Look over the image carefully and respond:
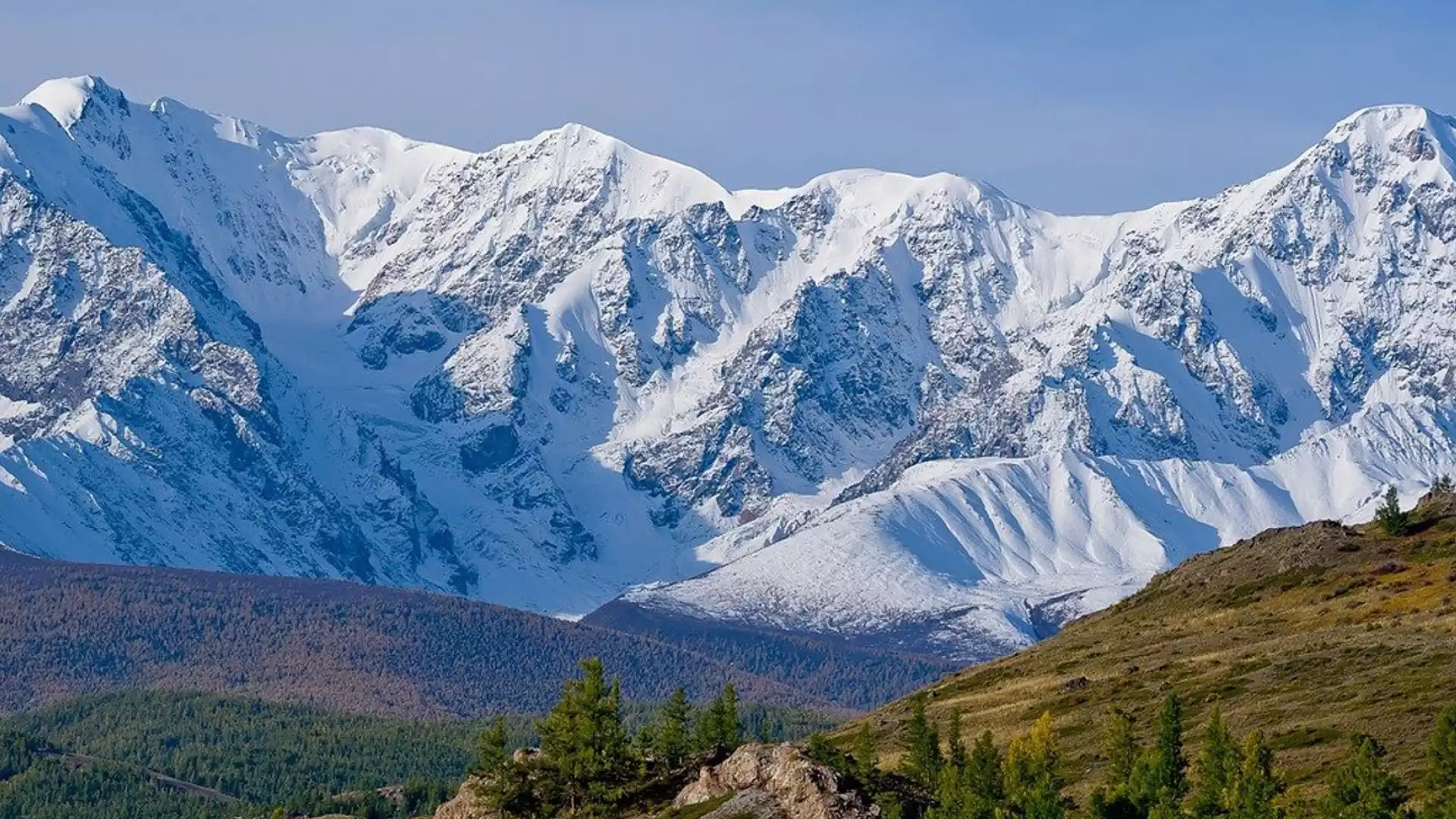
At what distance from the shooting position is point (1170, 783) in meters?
154

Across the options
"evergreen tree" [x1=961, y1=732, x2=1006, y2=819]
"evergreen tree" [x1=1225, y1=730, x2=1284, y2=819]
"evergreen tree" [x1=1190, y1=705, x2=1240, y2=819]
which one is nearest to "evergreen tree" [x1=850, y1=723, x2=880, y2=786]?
"evergreen tree" [x1=961, y1=732, x2=1006, y2=819]

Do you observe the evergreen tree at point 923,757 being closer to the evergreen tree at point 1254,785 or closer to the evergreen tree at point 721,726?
the evergreen tree at point 721,726

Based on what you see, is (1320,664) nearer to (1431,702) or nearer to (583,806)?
(1431,702)

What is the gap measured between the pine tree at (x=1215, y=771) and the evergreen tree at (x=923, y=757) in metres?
16.9

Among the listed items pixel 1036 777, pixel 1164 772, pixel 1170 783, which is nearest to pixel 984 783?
pixel 1036 777

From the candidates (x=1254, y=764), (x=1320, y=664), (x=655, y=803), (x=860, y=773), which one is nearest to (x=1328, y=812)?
(x=1254, y=764)

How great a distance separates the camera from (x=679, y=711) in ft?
542

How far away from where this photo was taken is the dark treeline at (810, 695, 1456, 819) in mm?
141875

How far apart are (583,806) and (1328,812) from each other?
119ft

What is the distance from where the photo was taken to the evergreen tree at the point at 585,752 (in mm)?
147000

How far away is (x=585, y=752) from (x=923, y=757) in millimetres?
33833

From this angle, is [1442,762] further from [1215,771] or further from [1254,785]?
[1254,785]

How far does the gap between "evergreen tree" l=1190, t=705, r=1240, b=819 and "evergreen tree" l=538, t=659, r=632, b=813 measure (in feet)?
95.4

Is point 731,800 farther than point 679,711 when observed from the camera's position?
No
